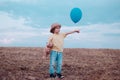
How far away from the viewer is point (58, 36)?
10305mm

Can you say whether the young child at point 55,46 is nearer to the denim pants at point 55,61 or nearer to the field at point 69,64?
the denim pants at point 55,61

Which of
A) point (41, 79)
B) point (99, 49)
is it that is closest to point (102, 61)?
point (99, 49)

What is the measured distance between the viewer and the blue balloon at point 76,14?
10523mm

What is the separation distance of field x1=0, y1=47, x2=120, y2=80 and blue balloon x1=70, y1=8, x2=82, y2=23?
5.73 ft

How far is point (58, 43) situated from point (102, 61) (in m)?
4.77

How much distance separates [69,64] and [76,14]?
3317mm

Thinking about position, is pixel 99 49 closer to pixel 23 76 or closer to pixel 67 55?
pixel 67 55

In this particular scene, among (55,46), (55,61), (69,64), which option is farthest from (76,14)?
(69,64)

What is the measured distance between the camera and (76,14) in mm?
10555

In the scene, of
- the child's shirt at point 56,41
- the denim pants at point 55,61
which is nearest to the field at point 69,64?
the denim pants at point 55,61

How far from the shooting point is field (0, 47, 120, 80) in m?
10.6

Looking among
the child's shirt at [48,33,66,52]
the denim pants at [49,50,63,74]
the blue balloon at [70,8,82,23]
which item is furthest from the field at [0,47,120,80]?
the blue balloon at [70,8,82,23]

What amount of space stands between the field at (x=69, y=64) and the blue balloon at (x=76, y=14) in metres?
1.75

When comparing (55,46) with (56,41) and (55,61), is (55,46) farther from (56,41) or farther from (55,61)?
(55,61)
